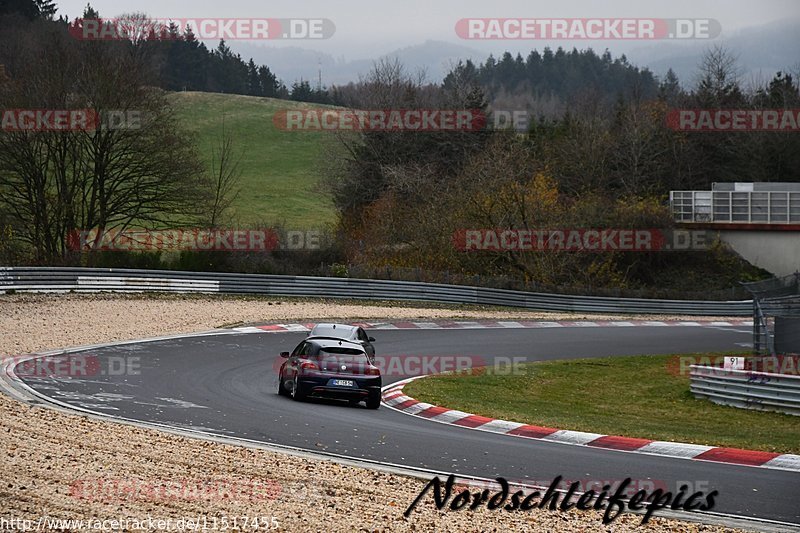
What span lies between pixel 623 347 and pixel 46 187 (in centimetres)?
2749

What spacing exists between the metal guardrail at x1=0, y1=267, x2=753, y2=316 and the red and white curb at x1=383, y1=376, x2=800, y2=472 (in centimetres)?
2103

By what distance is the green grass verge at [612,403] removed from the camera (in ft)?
55.0

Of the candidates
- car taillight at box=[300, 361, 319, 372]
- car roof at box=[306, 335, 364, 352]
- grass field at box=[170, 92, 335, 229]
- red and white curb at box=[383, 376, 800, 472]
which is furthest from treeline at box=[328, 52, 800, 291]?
red and white curb at box=[383, 376, 800, 472]

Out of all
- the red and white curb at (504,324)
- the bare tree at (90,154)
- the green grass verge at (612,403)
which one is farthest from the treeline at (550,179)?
the green grass verge at (612,403)

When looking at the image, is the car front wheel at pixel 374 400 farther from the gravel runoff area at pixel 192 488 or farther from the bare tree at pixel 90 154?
the bare tree at pixel 90 154

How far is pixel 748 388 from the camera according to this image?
65.0ft

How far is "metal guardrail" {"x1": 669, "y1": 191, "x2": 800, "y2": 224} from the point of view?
56.3 metres

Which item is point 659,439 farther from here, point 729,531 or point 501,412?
point 729,531

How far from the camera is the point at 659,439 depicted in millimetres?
15562

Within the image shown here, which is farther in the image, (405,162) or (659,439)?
(405,162)

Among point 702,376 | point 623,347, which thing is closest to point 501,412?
point 702,376

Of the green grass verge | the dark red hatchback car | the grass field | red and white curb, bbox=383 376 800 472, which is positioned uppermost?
the grass field

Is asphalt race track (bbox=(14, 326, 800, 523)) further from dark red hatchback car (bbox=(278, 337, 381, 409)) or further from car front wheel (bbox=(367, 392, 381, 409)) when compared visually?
dark red hatchback car (bbox=(278, 337, 381, 409))

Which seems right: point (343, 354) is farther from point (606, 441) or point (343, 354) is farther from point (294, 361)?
point (606, 441)
